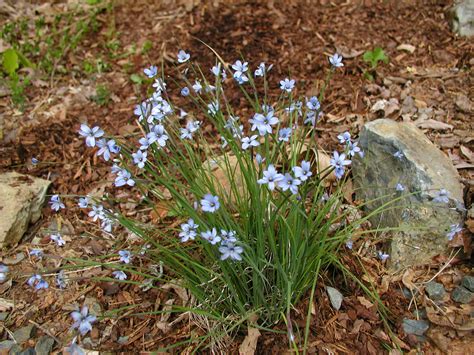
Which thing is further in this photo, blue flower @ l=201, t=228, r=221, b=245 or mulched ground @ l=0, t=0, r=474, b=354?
mulched ground @ l=0, t=0, r=474, b=354

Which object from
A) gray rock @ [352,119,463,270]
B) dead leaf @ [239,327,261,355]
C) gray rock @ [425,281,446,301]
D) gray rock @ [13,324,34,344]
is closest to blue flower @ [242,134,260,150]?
gray rock @ [352,119,463,270]

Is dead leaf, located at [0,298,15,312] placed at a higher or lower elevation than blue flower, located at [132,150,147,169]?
lower

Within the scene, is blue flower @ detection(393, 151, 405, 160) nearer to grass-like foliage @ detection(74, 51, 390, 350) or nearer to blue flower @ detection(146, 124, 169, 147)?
grass-like foliage @ detection(74, 51, 390, 350)

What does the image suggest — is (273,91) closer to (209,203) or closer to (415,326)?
(415,326)

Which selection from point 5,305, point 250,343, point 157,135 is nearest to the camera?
point 157,135

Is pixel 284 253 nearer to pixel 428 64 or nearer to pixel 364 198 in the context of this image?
pixel 364 198

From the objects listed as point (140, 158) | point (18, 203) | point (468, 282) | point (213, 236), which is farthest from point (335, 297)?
point (18, 203)
